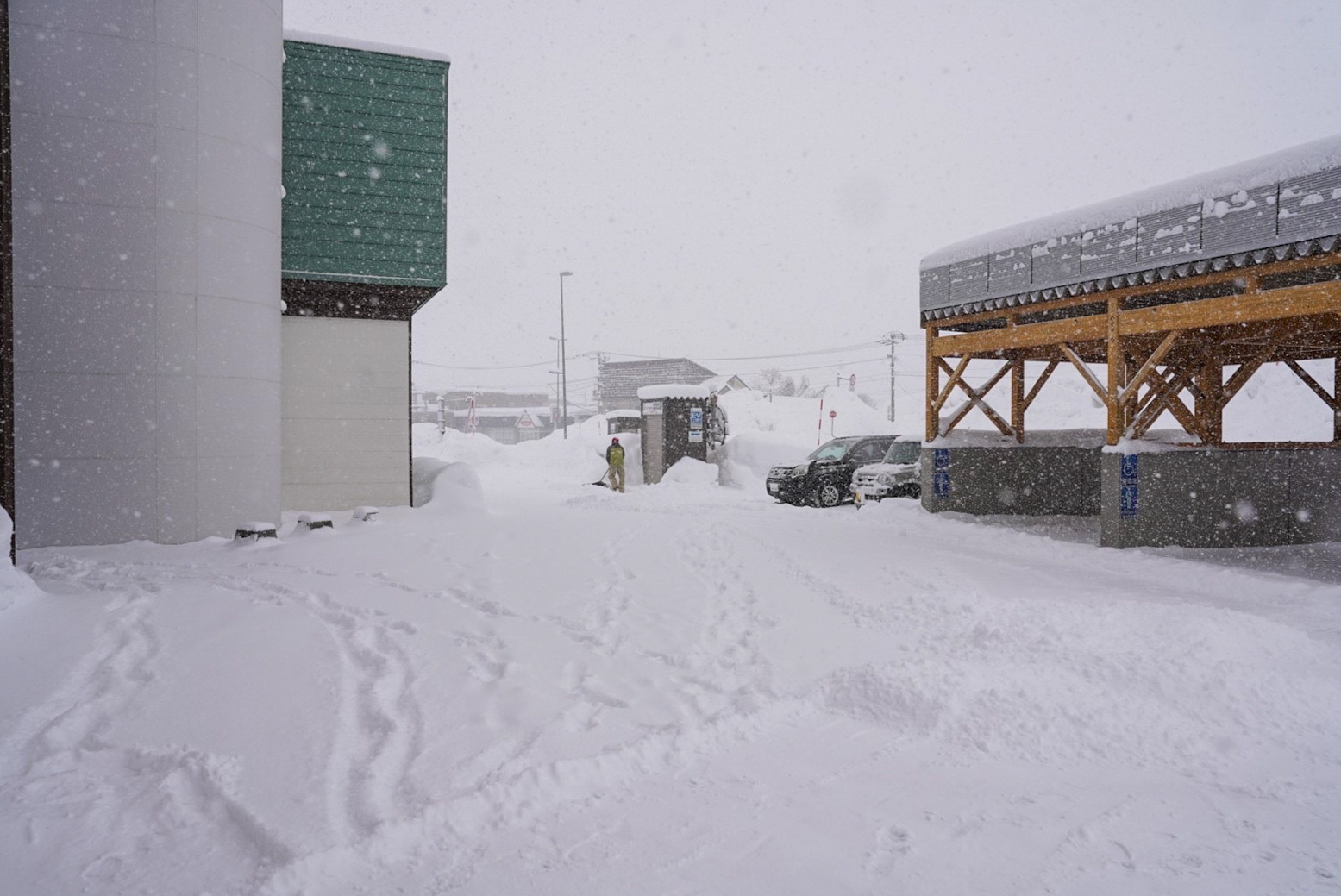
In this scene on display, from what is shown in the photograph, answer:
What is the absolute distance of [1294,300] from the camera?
27.3ft

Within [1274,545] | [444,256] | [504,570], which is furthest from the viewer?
[444,256]

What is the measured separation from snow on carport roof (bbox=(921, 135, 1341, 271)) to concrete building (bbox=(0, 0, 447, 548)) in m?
11.0

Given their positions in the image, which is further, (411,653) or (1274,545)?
(1274,545)

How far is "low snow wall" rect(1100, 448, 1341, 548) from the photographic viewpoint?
10.0 meters

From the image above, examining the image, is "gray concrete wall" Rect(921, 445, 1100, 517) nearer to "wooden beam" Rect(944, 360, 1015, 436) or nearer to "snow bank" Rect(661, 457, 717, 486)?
"wooden beam" Rect(944, 360, 1015, 436)

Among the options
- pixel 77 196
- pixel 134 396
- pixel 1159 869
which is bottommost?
pixel 1159 869

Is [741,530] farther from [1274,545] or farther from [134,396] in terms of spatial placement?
[134,396]

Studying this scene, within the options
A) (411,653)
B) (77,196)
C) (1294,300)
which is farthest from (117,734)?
(1294,300)

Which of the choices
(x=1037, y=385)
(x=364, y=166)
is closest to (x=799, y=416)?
(x=1037, y=385)

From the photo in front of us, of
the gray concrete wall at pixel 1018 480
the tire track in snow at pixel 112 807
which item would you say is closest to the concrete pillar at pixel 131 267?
the tire track in snow at pixel 112 807

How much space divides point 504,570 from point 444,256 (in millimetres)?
6710

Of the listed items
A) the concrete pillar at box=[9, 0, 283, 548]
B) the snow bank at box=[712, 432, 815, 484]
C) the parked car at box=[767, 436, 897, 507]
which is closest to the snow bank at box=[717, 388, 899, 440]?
the snow bank at box=[712, 432, 815, 484]

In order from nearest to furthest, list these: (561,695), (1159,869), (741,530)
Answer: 1. (1159,869)
2. (561,695)
3. (741,530)

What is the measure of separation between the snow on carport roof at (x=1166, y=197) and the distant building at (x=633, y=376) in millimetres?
63303
